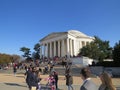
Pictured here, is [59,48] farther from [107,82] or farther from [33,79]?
[107,82]

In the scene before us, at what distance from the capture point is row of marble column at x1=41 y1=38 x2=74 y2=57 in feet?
374

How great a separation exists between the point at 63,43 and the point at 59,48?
4.07 m

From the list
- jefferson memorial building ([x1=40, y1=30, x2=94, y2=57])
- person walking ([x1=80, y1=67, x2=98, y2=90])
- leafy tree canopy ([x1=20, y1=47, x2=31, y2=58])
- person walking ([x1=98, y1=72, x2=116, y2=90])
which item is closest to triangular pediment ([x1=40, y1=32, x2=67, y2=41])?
jefferson memorial building ([x1=40, y1=30, x2=94, y2=57])

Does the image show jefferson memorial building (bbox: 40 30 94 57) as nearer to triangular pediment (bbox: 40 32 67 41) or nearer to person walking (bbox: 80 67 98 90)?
triangular pediment (bbox: 40 32 67 41)

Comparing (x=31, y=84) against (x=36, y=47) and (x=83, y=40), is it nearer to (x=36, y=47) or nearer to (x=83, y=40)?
(x=83, y=40)

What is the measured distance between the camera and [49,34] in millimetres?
123562

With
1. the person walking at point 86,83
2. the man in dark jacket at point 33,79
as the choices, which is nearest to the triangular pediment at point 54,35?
the man in dark jacket at point 33,79

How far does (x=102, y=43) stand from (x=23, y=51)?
46052mm

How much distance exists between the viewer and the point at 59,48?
4651 inches

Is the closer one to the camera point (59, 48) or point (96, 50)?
point (96, 50)

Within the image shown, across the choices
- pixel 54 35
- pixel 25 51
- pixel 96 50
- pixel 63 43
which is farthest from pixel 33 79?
pixel 25 51

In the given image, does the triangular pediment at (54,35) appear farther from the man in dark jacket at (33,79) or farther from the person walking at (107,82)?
the person walking at (107,82)

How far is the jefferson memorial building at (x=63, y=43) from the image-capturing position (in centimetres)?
11380

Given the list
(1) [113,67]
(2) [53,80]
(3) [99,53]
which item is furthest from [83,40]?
(2) [53,80]
